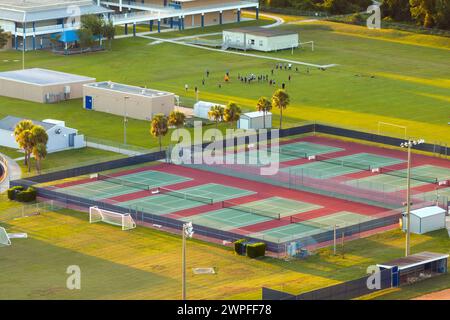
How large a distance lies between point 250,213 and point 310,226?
6.61 meters

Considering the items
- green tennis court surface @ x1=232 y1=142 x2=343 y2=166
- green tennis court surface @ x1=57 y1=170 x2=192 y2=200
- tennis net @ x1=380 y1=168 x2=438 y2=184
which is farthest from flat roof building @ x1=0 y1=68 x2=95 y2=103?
tennis net @ x1=380 y1=168 x2=438 y2=184

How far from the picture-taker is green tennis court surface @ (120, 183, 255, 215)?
117544 mm

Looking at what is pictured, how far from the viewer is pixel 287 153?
453ft

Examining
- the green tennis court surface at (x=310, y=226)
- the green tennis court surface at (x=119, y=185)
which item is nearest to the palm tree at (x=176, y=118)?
the green tennis court surface at (x=119, y=185)

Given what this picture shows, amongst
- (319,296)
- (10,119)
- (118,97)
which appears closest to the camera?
(319,296)

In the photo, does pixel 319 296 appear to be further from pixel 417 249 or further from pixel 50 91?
pixel 50 91

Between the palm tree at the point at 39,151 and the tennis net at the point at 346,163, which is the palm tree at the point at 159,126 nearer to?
the palm tree at the point at 39,151

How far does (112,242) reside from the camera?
10862 cm

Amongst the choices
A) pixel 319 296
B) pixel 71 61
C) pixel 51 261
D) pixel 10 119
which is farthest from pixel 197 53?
pixel 319 296

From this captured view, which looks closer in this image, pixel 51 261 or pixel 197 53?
pixel 51 261

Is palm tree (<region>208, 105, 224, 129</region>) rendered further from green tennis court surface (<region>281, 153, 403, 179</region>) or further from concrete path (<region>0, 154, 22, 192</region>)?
concrete path (<region>0, 154, 22, 192</region>)

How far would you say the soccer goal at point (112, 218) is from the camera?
4427 inches

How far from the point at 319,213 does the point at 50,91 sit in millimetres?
55381

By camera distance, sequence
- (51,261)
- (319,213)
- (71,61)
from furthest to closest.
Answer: (71,61) → (319,213) → (51,261)
